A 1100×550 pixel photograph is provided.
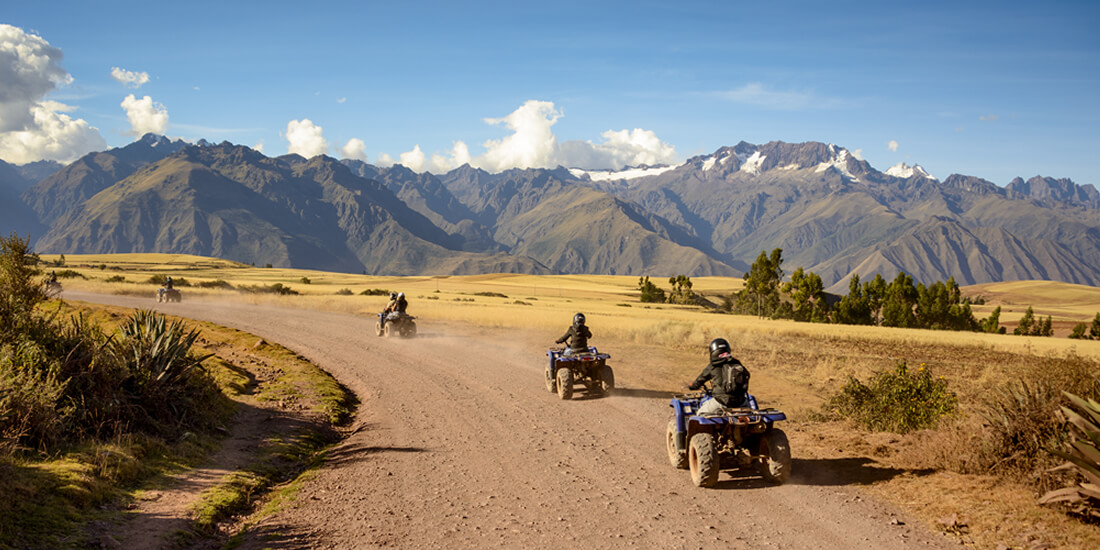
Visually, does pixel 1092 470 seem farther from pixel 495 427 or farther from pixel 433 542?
pixel 495 427

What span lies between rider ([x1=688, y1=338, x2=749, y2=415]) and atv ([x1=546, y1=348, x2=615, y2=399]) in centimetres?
646

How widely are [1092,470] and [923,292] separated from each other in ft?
313

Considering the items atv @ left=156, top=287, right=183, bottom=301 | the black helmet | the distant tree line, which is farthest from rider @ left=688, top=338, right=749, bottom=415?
the distant tree line

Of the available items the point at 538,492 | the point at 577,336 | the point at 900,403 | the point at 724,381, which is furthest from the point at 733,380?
the point at 577,336

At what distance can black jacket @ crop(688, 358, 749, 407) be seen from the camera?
10.1 meters

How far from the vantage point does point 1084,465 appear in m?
7.34

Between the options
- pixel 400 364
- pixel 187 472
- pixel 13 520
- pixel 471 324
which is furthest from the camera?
pixel 471 324

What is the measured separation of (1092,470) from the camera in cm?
729

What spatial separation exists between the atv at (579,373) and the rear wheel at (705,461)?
280 inches

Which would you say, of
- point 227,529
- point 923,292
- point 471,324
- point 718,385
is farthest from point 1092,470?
point 923,292

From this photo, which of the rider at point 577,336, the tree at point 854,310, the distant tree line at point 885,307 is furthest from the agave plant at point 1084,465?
the tree at point 854,310

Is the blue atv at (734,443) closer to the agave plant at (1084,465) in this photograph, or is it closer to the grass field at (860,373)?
the grass field at (860,373)

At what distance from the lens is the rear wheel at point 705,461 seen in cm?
947

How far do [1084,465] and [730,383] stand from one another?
4.32 metres
